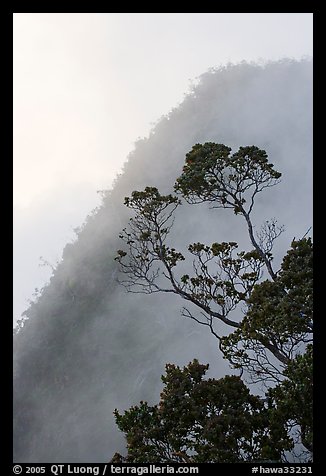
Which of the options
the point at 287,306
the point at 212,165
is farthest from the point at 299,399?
the point at 212,165

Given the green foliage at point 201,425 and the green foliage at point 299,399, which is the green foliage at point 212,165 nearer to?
the green foliage at point 201,425

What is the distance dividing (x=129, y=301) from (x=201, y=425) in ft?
94.1

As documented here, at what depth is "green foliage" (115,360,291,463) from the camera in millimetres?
4754

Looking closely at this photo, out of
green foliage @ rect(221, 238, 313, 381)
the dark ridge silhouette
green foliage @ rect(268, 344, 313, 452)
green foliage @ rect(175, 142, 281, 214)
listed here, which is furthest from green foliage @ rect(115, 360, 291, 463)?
the dark ridge silhouette

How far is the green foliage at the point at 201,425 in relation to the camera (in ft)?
15.6

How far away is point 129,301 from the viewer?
33.5 m

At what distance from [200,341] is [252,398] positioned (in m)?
25.1

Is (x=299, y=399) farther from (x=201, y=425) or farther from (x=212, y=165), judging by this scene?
(x=212, y=165)

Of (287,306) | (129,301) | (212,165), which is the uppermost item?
(129,301)

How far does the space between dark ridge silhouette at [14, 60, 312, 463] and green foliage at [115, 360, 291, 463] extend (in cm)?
2182

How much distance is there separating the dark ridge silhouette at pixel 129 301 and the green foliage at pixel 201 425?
21.8m
